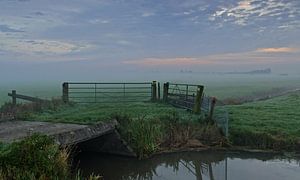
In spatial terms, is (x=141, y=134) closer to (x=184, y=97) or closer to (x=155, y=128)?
(x=155, y=128)

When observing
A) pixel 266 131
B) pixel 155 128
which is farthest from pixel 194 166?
pixel 266 131

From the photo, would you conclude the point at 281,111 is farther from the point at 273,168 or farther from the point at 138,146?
the point at 138,146

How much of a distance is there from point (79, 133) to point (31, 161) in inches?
160

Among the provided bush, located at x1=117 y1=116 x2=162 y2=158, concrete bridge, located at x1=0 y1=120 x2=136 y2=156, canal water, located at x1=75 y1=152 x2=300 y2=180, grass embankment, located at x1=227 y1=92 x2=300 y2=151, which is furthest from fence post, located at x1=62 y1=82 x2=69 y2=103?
grass embankment, located at x1=227 y1=92 x2=300 y2=151

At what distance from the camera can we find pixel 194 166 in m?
13.5

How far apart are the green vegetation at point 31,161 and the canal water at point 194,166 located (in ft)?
11.3

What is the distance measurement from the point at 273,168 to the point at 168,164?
3.79 m

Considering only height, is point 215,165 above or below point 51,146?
below

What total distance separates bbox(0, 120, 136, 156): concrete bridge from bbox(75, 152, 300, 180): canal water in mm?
382

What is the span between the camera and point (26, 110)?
1802 centimetres

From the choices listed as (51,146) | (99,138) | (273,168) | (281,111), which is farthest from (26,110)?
(281,111)

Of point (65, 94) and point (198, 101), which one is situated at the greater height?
point (65, 94)

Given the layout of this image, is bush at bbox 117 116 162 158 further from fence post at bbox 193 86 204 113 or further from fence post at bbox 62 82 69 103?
fence post at bbox 62 82 69 103

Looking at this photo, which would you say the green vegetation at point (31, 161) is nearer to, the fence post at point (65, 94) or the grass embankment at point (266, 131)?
the grass embankment at point (266, 131)
